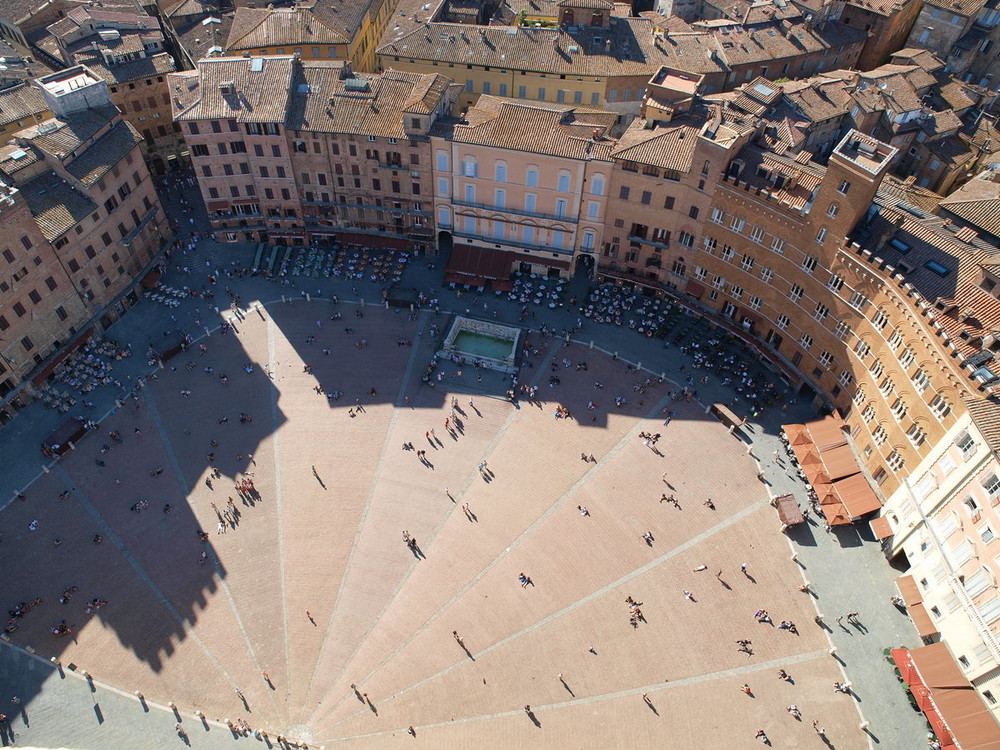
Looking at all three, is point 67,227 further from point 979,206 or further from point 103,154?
point 979,206

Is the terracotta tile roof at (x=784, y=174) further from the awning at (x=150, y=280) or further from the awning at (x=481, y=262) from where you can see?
the awning at (x=150, y=280)

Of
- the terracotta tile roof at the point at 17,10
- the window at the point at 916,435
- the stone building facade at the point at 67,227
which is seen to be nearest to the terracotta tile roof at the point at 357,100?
the stone building facade at the point at 67,227

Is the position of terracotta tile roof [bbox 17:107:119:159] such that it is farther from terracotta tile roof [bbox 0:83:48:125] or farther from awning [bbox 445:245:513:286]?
awning [bbox 445:245:513:286]

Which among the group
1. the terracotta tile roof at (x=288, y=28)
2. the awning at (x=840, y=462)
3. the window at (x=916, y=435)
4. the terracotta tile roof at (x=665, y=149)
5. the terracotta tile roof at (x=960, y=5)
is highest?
the terracotta tile roof at (x=960, y=5)

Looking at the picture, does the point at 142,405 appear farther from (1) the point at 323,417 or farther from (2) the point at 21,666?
(2) the point at 21,666

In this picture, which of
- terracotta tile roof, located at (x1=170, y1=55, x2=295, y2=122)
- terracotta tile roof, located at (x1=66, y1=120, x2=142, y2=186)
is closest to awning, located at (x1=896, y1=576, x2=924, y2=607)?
terracotta tile roof, located at (x1=170, y1=55, x2=295, y2=122)

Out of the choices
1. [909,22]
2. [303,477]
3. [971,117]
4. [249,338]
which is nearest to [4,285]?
[249,338]
